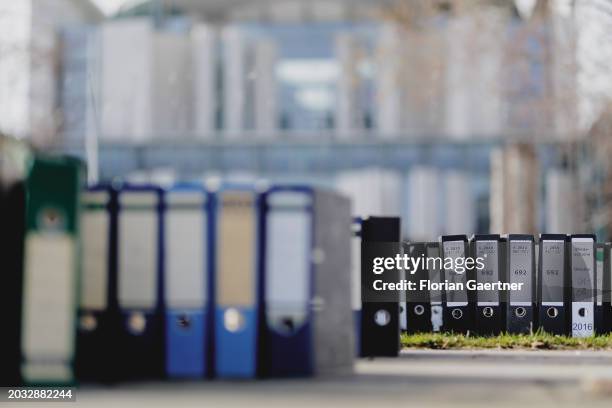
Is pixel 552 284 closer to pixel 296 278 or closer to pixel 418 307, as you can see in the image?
pixel 418 307

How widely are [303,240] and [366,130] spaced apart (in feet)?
193

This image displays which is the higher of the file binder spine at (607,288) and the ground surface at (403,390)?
the file binder spine at (607,288)

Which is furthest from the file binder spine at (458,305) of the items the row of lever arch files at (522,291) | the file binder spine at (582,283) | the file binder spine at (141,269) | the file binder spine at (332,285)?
the file binder spine at (141,269)

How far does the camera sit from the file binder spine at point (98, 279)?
9.37 meters

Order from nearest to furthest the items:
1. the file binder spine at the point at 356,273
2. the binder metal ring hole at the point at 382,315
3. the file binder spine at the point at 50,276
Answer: the file binder spine at the point at 50,276 < the file binder spine at the point at 356,273 < the binder metal ring hole at the point at 382,315

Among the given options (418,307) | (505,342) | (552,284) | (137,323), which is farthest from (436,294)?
(137,323)

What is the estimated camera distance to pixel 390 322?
37.6 feet

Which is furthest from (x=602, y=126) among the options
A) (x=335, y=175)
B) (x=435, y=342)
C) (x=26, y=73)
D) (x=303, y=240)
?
(x=335, y=175)

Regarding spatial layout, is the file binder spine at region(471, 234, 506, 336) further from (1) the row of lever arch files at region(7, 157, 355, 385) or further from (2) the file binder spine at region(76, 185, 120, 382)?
(2) the file binder spine at region(76, 185, 120, 382)

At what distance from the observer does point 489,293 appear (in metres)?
13.3

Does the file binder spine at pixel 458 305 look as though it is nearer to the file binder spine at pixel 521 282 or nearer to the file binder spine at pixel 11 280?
the file binder spine at pixel 521 282

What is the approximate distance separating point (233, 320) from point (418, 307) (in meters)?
4.47

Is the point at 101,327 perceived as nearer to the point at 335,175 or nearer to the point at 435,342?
the point at 435,342

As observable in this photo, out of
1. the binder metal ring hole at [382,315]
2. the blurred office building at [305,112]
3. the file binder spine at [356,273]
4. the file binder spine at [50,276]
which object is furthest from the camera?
the blurred office building at [305,112]
